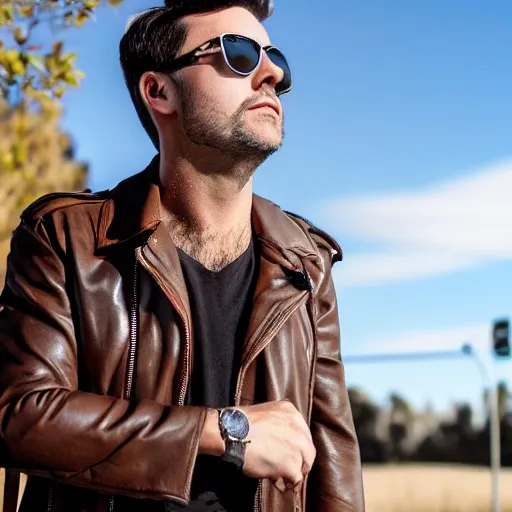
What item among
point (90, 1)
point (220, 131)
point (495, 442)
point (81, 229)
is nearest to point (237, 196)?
point (220, 131)

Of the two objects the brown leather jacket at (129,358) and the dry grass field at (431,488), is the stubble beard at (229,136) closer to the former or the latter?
the brown leather jacket at (129,358)

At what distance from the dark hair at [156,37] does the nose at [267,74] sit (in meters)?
0.24

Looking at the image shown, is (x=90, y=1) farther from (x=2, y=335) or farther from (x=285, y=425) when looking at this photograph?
(x=285, y=425)

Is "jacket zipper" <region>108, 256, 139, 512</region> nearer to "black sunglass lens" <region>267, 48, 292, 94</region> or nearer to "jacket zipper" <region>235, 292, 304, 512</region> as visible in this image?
"jacket zipper" <region>235, 292, 304, 512</region>

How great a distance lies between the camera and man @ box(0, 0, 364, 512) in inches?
110

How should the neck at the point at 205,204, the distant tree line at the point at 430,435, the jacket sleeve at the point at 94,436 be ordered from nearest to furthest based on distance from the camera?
the jacket sleeve at the point at 94,436
the neck at the point at 205,204
the distant tree line at the point at 430,435

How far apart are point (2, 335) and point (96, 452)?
467 mm

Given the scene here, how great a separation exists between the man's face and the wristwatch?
82cm

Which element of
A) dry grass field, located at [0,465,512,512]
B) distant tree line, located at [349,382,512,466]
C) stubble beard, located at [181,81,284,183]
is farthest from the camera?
distant tree line, located at [349,382,512,466]

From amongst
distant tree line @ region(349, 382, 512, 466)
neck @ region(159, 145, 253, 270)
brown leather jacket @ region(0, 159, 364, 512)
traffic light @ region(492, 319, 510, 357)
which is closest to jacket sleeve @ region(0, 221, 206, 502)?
brown leather jacket @ region(0, 159, 364, 512)

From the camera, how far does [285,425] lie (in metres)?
2.84

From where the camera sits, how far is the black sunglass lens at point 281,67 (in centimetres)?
326

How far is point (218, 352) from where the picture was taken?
3127 millimetres

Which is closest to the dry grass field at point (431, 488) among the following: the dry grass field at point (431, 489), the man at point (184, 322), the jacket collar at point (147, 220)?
the dry grass field at point (431, 489)
